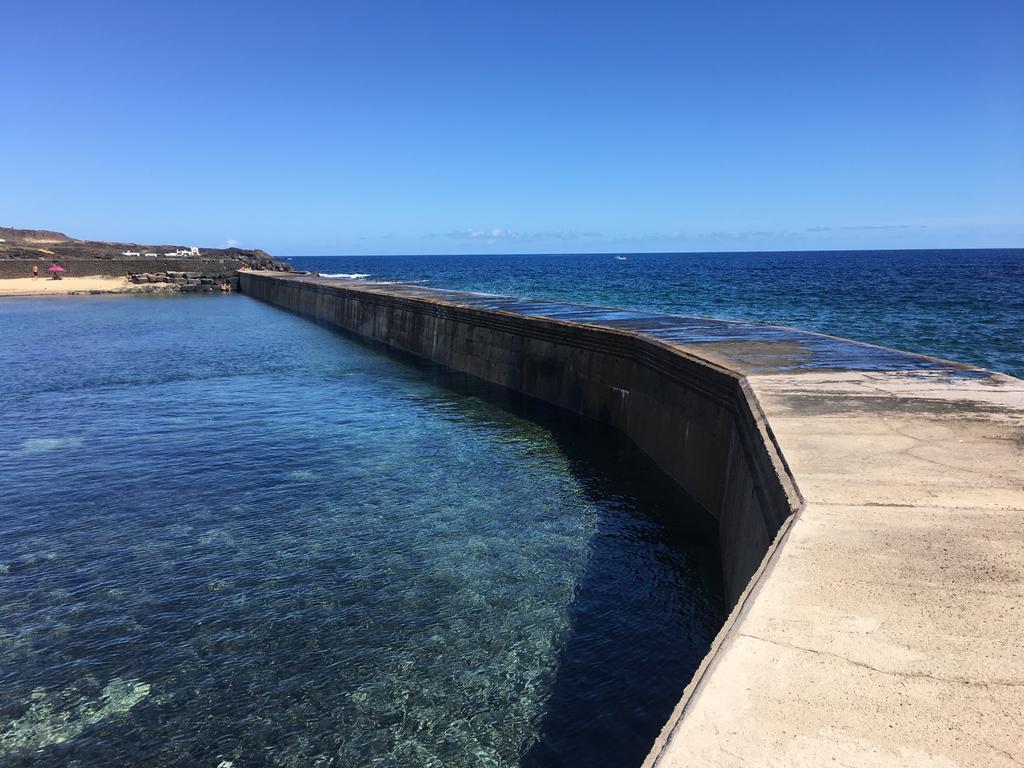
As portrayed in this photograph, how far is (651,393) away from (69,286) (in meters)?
55.2

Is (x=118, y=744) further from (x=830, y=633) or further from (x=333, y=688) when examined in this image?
(x=830, y=633)

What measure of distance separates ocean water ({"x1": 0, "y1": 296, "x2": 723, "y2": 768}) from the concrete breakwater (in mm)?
1119

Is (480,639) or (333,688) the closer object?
(333,688)

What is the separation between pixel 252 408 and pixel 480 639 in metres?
10.2

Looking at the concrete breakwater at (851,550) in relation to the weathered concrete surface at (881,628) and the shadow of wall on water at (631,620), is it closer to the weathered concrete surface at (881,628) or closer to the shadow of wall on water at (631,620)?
the weathered concrete surface at (881,628)

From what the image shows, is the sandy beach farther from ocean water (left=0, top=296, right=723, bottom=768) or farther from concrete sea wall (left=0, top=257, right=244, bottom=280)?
ocean water (left=0, top=296, right=723, bottom=768)

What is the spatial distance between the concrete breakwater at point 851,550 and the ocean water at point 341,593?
112cm

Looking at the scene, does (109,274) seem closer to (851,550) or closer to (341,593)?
(341,593)

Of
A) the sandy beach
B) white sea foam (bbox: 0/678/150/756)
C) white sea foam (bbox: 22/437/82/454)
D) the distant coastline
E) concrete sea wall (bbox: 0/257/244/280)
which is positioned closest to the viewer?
white sea foam (bbox: 0/678/150/756)

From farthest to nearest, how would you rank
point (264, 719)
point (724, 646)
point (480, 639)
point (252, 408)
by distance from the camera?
point (252, 408) → point (480, 639) → point (264, 719) → point (724, 646)

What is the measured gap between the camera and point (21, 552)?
700 cm

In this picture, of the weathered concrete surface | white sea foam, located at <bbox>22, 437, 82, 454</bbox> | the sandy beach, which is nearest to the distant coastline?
the sandy beach

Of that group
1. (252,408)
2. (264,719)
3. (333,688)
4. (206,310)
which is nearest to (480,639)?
(333,688)

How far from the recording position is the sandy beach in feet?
156
